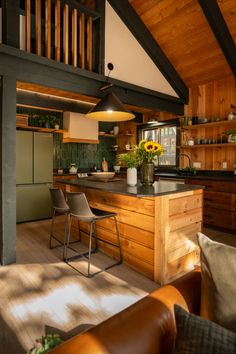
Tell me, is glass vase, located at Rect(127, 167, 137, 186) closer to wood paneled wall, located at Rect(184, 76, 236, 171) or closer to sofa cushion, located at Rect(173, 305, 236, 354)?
sofa cushion, located at Rect(173, 305, 236, 354)

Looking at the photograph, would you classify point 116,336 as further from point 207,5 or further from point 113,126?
point 113,126

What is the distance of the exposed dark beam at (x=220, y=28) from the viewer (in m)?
3.51

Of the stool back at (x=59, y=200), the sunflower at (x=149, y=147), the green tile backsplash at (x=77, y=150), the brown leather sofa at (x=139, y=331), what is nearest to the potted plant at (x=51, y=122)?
the green tile backsplash at (x=77, y=150)

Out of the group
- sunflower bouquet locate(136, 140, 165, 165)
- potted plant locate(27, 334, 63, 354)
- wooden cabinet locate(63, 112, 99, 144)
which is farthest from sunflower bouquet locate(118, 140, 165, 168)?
wooden cabinet locate(63, 112, 99, 144)

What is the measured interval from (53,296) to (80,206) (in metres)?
0.92

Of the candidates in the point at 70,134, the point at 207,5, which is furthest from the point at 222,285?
the point at 70,134

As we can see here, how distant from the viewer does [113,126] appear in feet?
23.2

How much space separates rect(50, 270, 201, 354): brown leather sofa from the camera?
2.35 feet

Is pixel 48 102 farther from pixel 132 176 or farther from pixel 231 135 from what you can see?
pixel 231 135

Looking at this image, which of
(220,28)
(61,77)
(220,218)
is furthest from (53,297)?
(220,28)

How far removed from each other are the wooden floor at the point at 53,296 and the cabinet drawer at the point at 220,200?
2294 millimetres

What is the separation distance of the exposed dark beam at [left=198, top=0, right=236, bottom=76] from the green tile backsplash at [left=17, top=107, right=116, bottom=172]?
3659 mm

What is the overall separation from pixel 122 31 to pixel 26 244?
3.94 meters

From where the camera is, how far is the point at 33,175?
475cm
